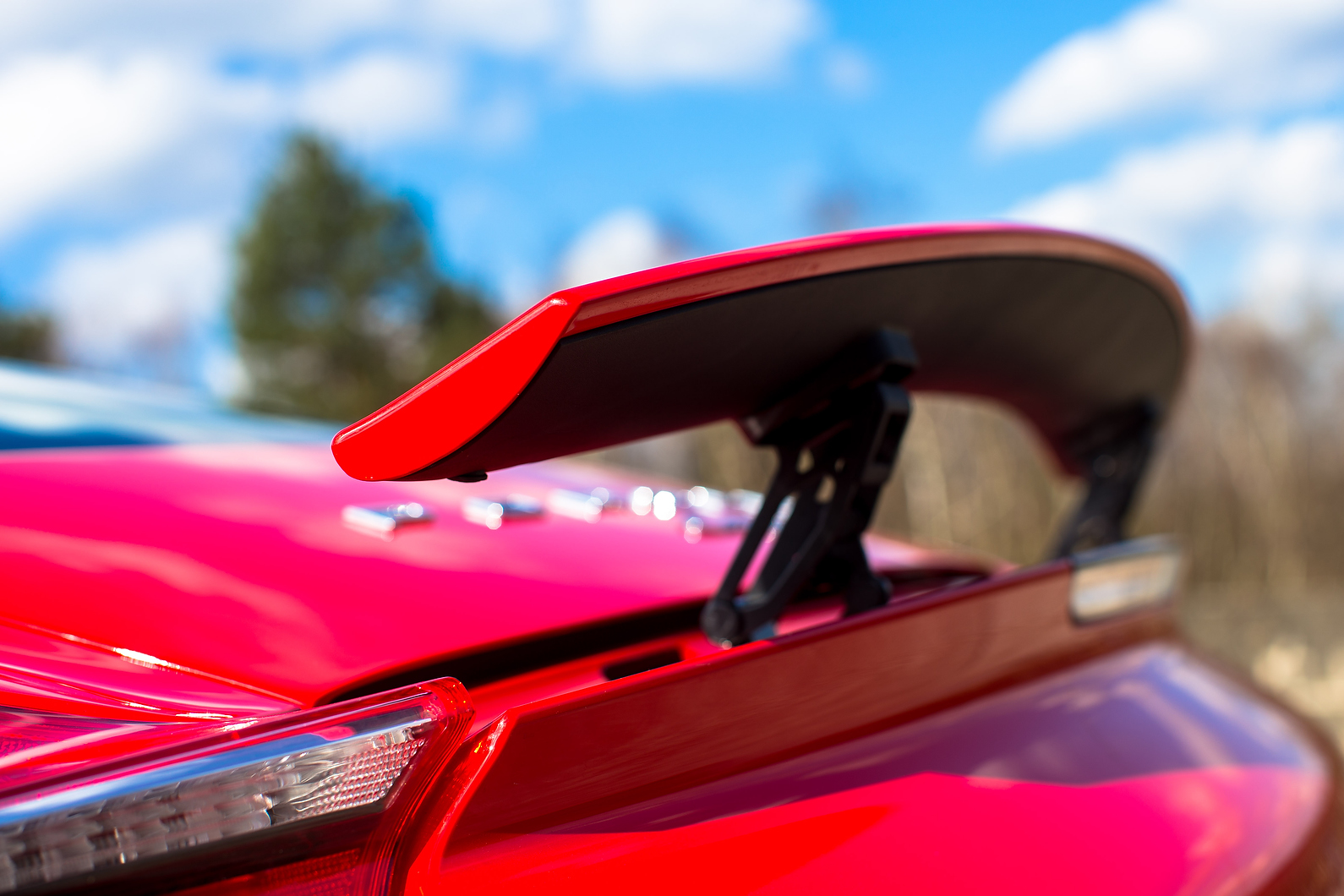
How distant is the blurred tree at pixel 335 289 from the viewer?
24.9 metres

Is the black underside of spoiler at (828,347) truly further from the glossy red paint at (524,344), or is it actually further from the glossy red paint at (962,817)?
the glossy red paint at (962,817)

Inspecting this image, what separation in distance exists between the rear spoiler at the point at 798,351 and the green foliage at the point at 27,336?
29.4m

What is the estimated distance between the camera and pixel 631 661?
3.58ft

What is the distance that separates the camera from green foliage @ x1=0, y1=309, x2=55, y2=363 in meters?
26.0

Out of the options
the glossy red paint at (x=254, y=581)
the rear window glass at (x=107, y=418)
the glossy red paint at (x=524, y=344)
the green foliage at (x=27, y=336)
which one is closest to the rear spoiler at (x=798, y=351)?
the glossy red paint at (x=524, y=344)

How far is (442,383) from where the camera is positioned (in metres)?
0.81

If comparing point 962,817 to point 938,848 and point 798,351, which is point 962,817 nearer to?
point 938,848

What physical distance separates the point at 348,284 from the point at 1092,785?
86.5ft

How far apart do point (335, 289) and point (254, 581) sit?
86.3 ft

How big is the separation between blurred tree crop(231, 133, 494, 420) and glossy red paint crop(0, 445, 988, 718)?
76.9ft

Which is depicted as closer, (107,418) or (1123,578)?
(1123,578)

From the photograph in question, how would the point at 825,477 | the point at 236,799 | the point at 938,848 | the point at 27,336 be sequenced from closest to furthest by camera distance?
1. the point at 236,799
2. the point at 938,848
3. the point at 825,477
4. the point at 27,336

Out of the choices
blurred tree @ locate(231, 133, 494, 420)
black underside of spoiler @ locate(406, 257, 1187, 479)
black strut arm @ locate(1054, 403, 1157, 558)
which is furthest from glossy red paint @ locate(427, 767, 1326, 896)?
blurred tree @ locate(231, 133, 494, 420)

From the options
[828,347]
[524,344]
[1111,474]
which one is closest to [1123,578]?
[1111,474]
